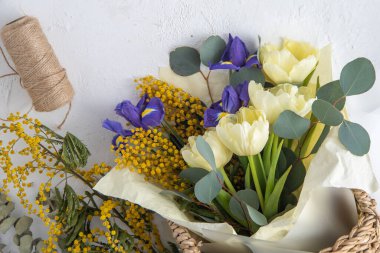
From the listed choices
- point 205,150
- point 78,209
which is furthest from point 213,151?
point 78,209

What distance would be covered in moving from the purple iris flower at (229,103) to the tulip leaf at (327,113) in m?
0.13

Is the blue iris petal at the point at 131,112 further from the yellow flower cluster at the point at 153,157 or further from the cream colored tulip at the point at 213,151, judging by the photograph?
the cream colored tulip at the point at 213,151

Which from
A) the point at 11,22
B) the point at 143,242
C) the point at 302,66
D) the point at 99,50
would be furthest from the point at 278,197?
the point at 11,22

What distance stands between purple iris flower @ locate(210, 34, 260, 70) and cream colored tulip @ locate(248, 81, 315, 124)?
0.33 ft

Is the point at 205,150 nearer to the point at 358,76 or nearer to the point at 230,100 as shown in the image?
the point at 230,100

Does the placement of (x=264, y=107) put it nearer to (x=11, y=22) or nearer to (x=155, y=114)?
(x=155, y=114)

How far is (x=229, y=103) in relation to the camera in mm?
764

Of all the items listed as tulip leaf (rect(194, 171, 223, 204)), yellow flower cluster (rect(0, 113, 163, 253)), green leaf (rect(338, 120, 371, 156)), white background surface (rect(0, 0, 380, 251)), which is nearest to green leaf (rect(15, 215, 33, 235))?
yellow flower cluster (rect(0, 113, 163, 253))

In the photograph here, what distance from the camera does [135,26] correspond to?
35.2 inches

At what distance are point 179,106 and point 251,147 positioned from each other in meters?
0.23

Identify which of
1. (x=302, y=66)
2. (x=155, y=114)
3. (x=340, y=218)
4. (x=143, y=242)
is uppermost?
(x=302, y=66)

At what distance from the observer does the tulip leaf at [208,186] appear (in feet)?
2.30

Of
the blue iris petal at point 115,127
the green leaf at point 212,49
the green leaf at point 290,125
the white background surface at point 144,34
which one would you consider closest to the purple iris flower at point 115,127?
the blue iris petal at point 115,127

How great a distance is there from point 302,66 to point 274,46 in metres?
0.08
